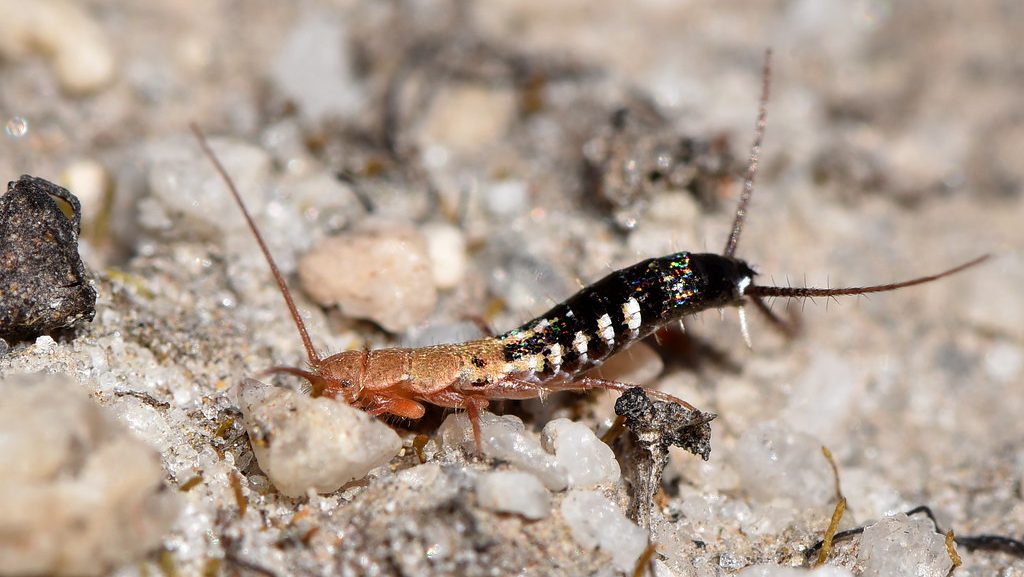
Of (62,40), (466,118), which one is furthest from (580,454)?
(62,40)

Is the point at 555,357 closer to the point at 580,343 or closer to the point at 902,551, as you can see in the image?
the point at 580,343

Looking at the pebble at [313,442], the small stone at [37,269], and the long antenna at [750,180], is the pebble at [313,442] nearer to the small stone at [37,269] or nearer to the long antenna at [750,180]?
the small stone at [37,269]

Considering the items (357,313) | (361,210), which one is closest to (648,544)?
(357,313)

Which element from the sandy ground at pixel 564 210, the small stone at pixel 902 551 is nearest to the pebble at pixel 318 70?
the sandy ground at pixel 564 210

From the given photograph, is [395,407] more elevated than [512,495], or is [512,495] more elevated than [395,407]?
[395,407]

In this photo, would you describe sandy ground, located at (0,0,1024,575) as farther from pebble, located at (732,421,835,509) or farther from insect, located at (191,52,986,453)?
insect, located at (191,52,986,453)

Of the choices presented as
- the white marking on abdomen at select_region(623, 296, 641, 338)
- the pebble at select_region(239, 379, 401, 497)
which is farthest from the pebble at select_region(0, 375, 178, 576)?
the white marking on abdomen at select_region(623, 296, 641, 338)
